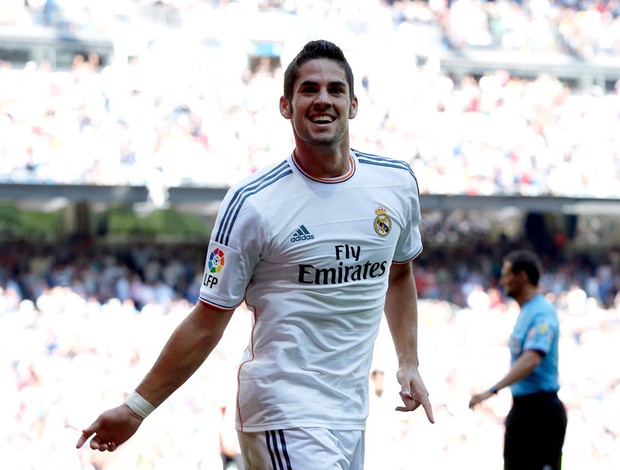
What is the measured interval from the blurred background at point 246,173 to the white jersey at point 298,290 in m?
7.55

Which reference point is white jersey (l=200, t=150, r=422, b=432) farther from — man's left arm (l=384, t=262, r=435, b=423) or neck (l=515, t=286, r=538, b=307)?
neck (l=515, t=286, r=538, b=307)

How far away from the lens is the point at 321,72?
3312 millimetres

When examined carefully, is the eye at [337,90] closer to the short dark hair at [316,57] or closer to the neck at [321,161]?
the short dark hair at [316,57]

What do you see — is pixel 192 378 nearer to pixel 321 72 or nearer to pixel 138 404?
pixel 138 404

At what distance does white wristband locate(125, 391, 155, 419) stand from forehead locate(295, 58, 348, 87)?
113 cm

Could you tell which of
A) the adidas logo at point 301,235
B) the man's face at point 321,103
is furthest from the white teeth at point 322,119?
the adidas logo at point 301,235

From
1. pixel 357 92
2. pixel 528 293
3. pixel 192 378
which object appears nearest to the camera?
pixel 528 293

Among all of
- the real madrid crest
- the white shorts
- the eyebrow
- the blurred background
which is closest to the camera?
the white shorts

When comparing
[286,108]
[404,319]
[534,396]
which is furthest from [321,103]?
[534,396]

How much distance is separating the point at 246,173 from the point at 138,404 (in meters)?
13.9

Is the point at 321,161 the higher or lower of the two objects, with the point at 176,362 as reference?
higher

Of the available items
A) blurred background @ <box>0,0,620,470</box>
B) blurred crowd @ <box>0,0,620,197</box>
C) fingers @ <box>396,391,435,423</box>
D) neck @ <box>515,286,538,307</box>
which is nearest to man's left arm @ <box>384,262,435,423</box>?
fingers @ <box>396,391,435,423</box>

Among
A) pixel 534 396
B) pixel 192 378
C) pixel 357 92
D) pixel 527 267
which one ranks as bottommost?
pixel 192 378

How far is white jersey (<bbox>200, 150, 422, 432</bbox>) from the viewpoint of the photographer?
10.7 ft
